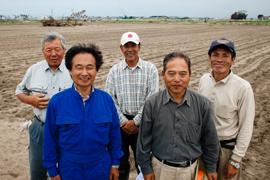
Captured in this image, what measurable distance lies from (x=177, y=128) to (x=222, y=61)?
3.01 ft

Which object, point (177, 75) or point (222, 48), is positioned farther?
point (222, 48)

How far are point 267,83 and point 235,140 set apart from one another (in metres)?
6.25

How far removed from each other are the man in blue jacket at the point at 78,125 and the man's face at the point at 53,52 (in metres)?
0.50

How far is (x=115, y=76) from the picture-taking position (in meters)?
2.64

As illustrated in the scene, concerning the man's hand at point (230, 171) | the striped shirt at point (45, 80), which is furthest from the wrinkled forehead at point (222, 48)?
the striped shirt at point (45, 80)

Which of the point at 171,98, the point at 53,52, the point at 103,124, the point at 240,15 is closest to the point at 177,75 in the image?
the point at 171,98

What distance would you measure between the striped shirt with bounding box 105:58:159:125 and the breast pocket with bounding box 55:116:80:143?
2.92 ft

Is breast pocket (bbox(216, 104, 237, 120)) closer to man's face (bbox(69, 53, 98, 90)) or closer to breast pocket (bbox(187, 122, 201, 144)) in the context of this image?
breast pocket (bbox(187, 122, 201, 144))

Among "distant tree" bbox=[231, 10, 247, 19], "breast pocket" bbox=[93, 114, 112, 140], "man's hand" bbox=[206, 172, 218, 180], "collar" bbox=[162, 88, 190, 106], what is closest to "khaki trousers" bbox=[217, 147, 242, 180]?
"man's hand" bbox=[206, 172, 218, 180]

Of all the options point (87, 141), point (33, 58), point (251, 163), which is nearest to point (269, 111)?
point (251, 163)

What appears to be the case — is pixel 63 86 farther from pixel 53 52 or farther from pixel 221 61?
pixel 221 61

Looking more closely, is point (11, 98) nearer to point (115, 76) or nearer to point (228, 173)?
point (115, 76)

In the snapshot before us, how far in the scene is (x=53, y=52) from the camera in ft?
7.45

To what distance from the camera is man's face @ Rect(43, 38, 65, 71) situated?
226 centimetres
